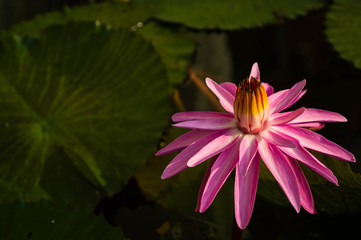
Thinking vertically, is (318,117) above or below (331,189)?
above

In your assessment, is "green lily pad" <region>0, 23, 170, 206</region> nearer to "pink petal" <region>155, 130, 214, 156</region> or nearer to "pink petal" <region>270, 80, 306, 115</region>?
"pink petal" <region>155, 130, 214, 156</region>

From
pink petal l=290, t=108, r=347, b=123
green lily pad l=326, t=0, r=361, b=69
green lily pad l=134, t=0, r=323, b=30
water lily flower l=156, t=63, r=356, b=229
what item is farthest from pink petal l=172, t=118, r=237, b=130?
green lily pad l=134, t=0, r=323, b=30

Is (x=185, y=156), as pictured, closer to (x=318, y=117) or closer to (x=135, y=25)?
(x=318, y=117)

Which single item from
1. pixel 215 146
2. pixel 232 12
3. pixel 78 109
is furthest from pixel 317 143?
pixel 232 12

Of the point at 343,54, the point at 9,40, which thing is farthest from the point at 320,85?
the point at 9,40

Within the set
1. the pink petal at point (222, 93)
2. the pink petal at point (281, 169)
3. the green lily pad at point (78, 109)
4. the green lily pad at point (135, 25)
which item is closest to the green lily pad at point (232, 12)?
the green lily pad at point (135, 25)

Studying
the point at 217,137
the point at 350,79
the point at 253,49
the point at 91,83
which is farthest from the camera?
the point at 253,49

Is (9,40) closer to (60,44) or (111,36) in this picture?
(60,44)
